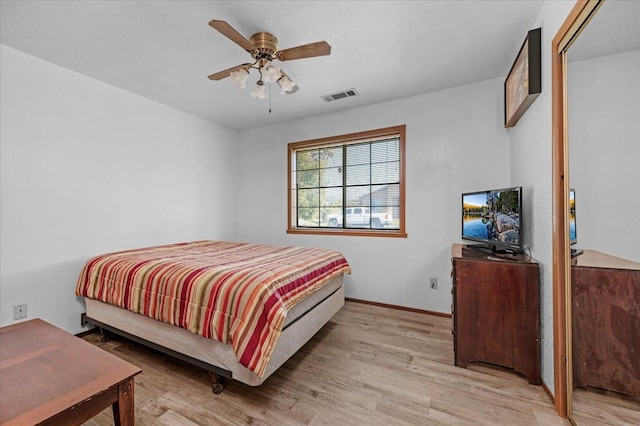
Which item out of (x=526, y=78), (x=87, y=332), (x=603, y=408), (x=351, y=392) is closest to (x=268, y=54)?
(x=526, y=78)

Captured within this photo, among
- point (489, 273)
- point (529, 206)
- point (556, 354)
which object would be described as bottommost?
point (556, 354)

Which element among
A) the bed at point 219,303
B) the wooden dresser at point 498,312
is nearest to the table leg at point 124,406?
the bed at point 219,303

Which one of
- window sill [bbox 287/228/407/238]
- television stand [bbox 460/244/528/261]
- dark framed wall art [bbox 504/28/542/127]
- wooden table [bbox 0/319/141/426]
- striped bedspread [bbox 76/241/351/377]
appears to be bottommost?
wooden table [bbox 0/319/141/426]

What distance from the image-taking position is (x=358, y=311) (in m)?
3.26

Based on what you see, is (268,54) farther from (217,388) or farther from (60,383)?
(217,388)

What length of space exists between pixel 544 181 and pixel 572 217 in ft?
1.43

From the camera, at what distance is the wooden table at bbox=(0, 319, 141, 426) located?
1.02 meters

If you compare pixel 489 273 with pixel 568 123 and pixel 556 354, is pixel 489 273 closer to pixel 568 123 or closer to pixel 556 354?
pixel 556 354

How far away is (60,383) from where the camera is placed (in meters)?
1.17

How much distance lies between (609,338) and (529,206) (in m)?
1.09

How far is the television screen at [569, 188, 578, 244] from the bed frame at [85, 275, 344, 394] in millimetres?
1790

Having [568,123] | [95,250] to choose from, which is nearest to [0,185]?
[95,250]

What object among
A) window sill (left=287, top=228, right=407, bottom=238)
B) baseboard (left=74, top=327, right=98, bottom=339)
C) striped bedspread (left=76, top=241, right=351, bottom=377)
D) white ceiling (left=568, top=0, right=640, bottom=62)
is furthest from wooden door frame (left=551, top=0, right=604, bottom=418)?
baseboard (left=74, top=327, right=98, bottom=339)

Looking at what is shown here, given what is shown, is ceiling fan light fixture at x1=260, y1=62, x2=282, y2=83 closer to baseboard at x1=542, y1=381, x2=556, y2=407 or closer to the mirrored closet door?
the mirrored closet door
